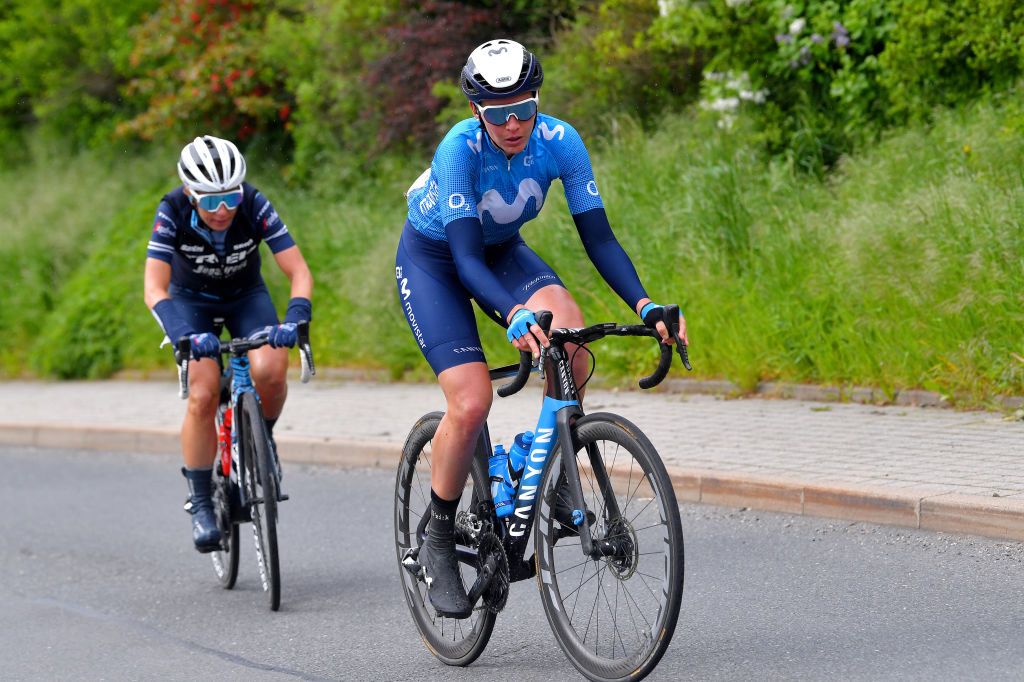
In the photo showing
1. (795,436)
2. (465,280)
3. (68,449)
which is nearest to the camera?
(465,280)

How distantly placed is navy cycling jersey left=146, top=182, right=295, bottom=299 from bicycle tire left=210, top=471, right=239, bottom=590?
0.97m

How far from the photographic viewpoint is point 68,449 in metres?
12.5

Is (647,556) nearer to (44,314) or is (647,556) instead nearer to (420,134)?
(420,134)

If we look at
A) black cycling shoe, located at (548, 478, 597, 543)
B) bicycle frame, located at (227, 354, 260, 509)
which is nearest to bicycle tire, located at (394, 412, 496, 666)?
black cycling shoe, located at (548, 478, 597, 543)

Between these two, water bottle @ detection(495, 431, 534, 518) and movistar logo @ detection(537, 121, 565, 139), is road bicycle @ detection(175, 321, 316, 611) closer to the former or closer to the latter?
water bottle @ detection(495, 431, 534, 518)

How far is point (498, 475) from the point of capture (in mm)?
4941

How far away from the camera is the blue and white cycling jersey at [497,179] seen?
4.73 meters

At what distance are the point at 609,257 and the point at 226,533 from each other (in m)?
2.91

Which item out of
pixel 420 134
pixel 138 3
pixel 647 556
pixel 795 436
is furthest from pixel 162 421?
pixel 138 3

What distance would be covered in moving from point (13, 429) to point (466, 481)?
936 centimetres

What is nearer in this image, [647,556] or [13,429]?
[647,556]

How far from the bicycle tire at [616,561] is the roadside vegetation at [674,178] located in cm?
502

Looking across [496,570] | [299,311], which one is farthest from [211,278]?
[496,570]

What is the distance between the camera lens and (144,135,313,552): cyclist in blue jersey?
650 centimetres
